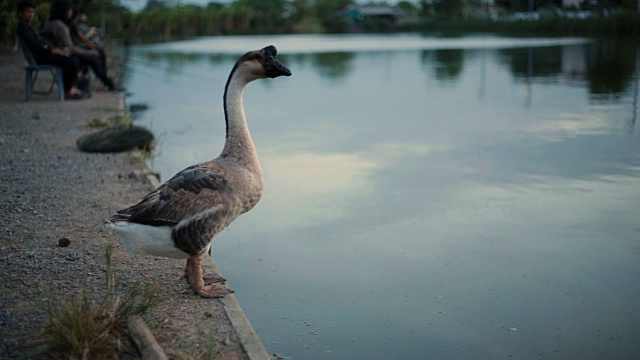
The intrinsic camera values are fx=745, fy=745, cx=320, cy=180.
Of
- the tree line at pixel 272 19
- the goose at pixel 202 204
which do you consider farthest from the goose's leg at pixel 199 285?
the tree line at pixel 272 19

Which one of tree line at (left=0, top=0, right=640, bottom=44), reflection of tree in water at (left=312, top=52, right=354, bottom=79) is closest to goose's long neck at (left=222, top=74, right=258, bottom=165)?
reflection of tree in water at (left=312, top=52, right=354, bottom=79)

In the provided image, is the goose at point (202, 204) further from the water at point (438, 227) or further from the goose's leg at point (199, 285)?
the water at point (438, 227)

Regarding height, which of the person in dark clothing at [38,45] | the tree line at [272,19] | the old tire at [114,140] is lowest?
the old tire at [114,140]

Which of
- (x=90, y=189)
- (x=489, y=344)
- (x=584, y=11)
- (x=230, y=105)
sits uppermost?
(x=584, y=11)

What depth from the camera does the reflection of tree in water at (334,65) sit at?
18703mm

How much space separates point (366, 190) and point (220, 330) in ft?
11.0

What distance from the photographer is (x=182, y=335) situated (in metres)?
3.53

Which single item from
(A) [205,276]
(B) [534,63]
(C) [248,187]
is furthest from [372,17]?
(C) [248,187]

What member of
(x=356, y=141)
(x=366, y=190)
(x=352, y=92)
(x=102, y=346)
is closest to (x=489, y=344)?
(x=102, y=346)

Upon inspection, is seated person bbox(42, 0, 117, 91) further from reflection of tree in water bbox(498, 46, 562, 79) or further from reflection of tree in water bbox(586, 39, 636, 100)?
reflection of tree in water bbox(498, 46, 562, 79)

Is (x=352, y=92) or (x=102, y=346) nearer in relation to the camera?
(x=102, y=346)

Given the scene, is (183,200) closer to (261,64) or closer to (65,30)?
(261,64)

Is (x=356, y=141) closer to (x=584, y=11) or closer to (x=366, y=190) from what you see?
(x=366, y=190)

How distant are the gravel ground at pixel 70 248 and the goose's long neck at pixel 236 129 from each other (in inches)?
31.7
